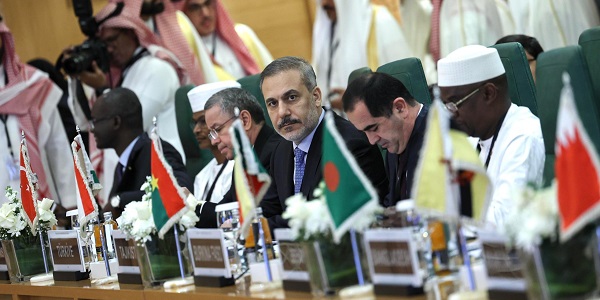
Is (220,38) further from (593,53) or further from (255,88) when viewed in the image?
(593,53)

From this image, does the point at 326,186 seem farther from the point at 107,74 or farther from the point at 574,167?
the point at 107,74

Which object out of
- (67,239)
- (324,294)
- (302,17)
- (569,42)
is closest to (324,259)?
(324,294)

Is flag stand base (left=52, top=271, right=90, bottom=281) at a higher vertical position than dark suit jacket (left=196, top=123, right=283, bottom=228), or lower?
lower

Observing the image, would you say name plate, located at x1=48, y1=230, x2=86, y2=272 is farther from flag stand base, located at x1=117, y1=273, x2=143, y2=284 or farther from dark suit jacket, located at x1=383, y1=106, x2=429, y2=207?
dark suit jacket, located at x1=383, y1=106, x2=429, y2=207

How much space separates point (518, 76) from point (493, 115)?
0.47 m

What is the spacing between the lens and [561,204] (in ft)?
6.20

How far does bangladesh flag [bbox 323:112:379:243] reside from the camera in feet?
7.66

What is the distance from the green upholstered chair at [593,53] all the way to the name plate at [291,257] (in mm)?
1355

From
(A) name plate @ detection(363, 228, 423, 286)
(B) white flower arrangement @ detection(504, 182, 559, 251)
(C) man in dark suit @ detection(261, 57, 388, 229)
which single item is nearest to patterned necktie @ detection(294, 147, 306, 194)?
(C) man in dark suit @ detection(261, 57, 388, 229)

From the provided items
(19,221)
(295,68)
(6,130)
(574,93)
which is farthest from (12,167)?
(574,93)

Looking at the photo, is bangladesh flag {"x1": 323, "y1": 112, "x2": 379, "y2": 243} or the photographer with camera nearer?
bangladesh flag {"x1": 323, "y1": 112, "x2": 379, "y2": 243}

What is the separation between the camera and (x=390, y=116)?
11.1 ft

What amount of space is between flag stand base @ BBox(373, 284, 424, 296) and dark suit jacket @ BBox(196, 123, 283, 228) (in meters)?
1.80

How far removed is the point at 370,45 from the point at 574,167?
4.46m
